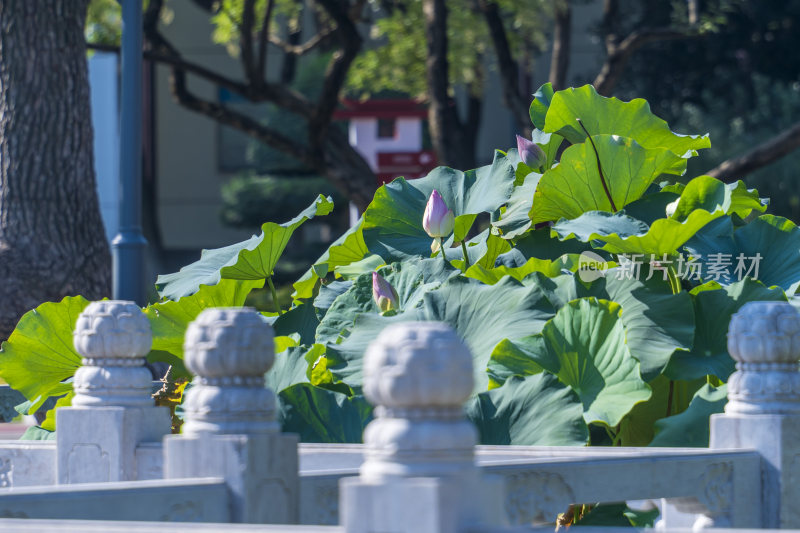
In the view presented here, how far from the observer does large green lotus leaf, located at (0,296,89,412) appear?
4004 mm

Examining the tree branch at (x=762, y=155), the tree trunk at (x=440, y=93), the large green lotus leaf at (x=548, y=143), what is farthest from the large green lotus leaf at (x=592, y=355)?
the tree trunk at (x=440, y=93)

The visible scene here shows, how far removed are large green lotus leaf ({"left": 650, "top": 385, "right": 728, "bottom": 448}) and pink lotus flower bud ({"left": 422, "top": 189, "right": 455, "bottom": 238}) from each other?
98 cm

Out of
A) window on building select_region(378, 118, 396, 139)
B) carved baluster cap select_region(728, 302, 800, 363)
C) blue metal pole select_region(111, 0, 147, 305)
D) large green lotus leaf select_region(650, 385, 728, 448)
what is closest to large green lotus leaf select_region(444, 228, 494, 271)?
large green lotus leaf select_region(650, 385, 728, 448)

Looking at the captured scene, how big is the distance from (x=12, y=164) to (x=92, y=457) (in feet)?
13.0

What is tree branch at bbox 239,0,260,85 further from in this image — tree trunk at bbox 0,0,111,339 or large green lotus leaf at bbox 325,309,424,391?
large green lotus leaf at bbox 325,309,424,391

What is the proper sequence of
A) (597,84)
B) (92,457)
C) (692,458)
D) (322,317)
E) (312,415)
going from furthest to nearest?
1. (597,84)
2. (322,317)
3. (312,415)
4. (92,457)
5. (692,458)

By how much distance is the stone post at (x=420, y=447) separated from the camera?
1.71 metres

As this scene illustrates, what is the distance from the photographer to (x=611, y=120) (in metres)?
4.39

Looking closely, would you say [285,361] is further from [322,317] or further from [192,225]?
[192,225]

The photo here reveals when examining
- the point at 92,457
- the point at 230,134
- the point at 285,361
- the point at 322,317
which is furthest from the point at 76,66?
the point at 230,134

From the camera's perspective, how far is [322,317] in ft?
13.8

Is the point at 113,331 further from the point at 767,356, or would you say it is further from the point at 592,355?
the point at 767,356

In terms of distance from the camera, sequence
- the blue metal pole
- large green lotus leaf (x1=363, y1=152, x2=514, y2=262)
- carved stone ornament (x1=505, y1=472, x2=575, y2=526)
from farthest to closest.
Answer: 1. the blue metal pole
2. large green lotus leaf (x1=363, y1=152, x2=514, y2=262)
3. carved stone ornament (x1=505, y1=472, x2=575, y2=526)

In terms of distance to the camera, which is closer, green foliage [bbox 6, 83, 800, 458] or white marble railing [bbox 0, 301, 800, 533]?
white marble railing [bbox 0, 301, 800, 533]
